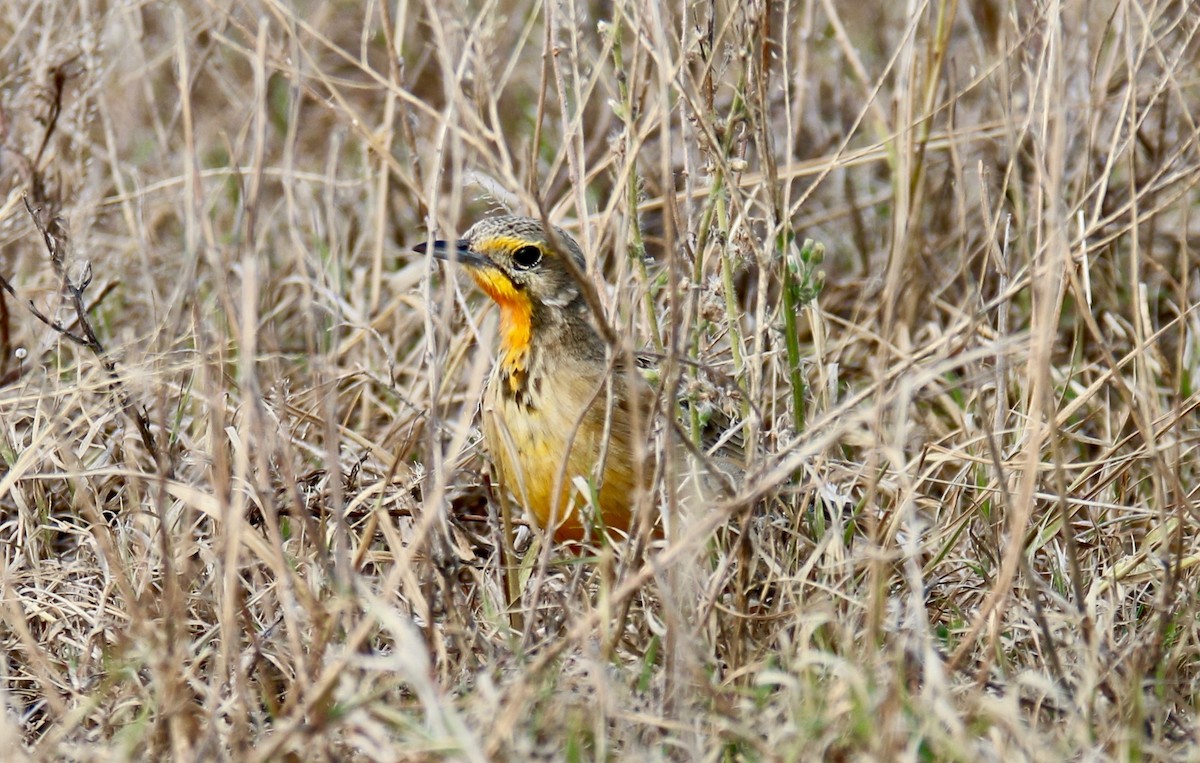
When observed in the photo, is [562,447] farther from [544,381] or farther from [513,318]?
[513,318]

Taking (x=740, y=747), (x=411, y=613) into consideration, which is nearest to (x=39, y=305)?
(x=411, y=613)

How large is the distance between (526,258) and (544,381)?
0.36 meters

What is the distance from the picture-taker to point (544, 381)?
4367 mm

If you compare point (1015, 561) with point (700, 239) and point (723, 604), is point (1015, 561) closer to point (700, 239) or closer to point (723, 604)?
point (723, 604)

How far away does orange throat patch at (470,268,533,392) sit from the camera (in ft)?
14.5

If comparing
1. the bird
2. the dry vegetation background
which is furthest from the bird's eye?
the dry vegetation background

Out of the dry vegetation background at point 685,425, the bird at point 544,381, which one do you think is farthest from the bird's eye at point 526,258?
the dry vegetation background at point 685,425

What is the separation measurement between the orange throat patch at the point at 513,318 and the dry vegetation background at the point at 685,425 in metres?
0.19

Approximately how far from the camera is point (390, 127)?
5.13 m

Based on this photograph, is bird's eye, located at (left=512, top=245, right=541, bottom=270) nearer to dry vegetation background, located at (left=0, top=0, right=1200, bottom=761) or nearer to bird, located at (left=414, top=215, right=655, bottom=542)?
bird, located at (left=414, top=215, right=655, bottom=542)

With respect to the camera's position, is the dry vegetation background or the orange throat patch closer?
the dry vegetation background

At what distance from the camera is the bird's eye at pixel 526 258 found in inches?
172

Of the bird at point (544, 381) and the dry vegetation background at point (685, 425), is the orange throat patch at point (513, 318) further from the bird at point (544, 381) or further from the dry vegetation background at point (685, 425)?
the dry vegetation background at point (685, 425)

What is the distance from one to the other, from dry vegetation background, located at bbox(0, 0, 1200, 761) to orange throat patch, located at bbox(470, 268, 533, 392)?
0.61 ft
